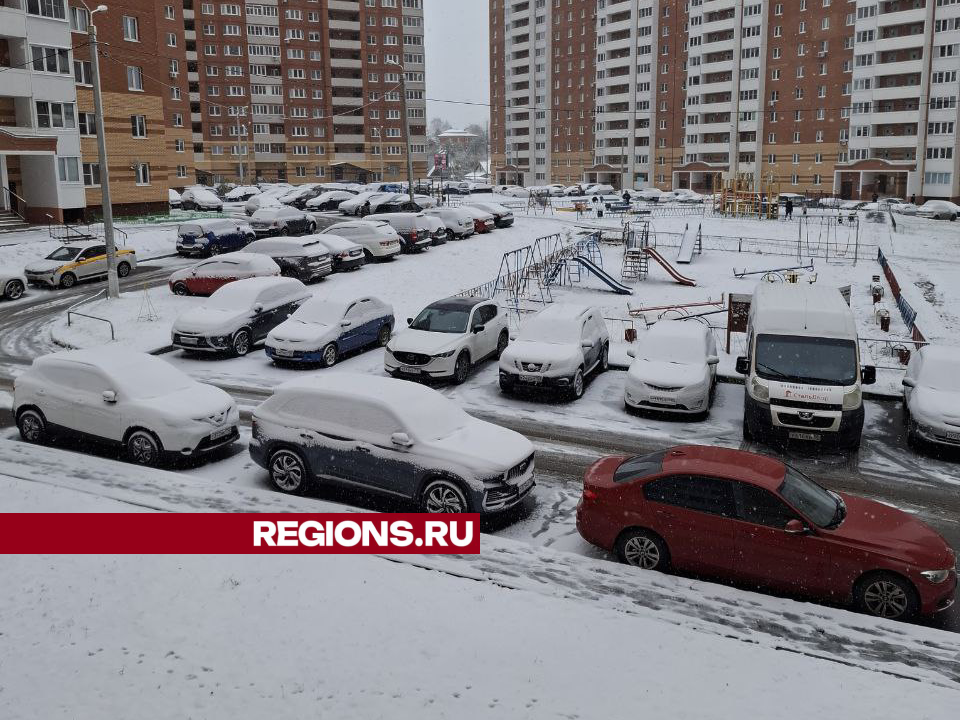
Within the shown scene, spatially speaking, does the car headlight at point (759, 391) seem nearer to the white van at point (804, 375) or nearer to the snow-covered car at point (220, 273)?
the white van at point (804, 375)

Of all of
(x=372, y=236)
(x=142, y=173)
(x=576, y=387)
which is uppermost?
(x=142, y=173)

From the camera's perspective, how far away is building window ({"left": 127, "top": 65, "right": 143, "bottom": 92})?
48.7 m

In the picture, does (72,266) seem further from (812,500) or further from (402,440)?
(812,500)

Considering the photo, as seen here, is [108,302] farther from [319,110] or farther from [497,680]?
[319,110]

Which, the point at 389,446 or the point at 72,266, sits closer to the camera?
the point at 389,446

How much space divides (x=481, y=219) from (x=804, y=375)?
1269 inches

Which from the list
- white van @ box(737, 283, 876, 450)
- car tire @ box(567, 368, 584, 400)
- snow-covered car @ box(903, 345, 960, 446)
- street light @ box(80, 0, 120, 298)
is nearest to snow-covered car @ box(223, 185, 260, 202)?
street light @ box(80, 0, 120, 298)

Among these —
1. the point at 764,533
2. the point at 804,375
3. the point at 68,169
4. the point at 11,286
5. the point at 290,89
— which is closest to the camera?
the point at 764,533

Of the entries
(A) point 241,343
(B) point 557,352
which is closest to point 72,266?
(A) point 241,343

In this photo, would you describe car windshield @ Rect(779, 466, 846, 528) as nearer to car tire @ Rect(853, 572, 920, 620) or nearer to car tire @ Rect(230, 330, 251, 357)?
car tire @ Rect(853, 572, 920, 620)

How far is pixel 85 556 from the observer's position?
9594mm

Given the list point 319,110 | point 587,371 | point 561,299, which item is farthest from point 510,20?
point 587,371

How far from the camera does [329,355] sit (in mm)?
20500

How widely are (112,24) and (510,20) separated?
91.8 metres
